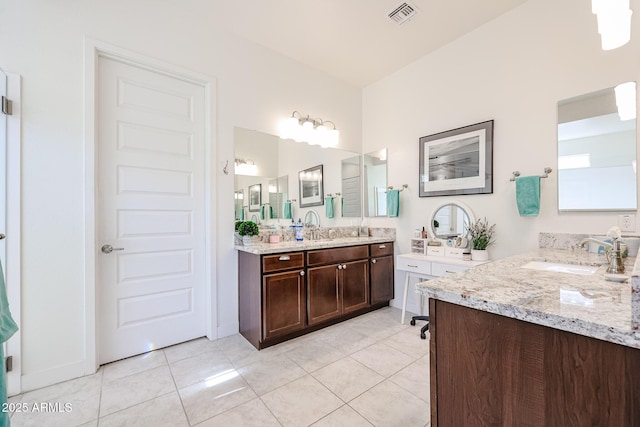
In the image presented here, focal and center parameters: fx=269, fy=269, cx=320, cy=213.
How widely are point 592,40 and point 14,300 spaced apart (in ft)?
14.3

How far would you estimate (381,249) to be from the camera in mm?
3186

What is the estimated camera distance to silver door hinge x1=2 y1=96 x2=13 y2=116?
1661 mm

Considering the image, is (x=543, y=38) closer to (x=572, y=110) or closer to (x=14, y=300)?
(x=572, y=110)

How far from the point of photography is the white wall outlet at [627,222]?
1.82 m

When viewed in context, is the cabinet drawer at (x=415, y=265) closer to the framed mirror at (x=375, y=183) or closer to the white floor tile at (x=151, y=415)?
the framed mirror at (x=375, y=183)

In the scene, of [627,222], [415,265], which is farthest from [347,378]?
[627,222]

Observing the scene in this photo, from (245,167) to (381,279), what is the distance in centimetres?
199

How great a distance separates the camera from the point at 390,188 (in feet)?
11.1

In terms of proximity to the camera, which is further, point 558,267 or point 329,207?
point 329,207

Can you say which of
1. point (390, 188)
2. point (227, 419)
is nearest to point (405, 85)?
point (390, 188)

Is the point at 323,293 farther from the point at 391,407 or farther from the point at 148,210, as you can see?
the point at 148,210

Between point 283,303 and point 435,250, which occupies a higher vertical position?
point 435,250

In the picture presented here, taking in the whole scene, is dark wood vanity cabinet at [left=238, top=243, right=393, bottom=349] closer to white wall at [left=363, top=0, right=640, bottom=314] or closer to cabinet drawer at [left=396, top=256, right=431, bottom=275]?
cabinet drawer at [left=396, top=256, right=431, bottom=275]

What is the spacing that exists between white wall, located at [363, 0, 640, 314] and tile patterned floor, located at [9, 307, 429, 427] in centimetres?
142
